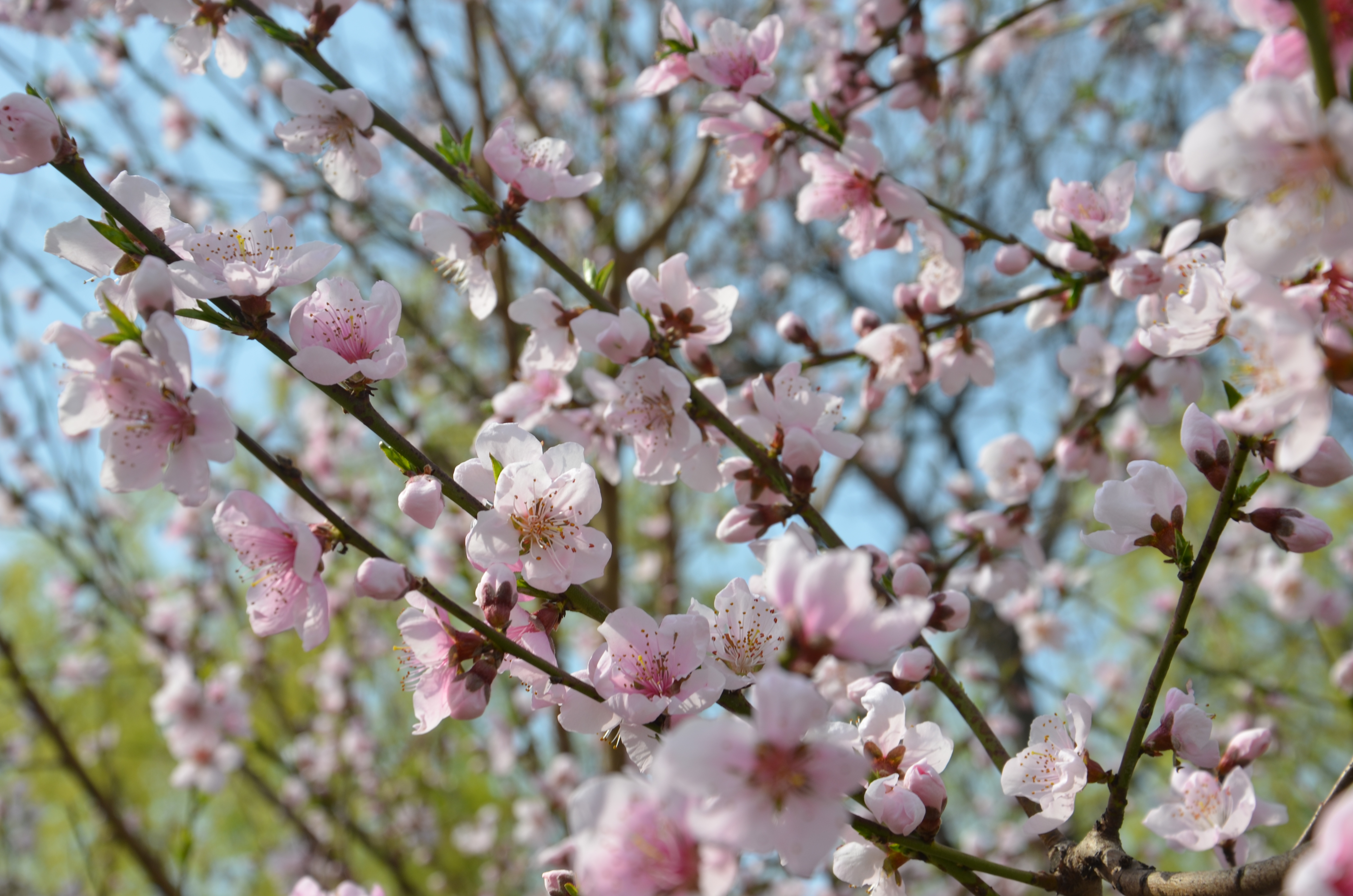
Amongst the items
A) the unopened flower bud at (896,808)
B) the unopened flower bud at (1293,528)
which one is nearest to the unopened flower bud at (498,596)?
the unopened flower bud at (896,808)

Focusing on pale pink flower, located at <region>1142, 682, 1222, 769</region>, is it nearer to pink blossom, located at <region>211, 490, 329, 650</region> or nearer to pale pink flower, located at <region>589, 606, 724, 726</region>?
pale pink flower, located at <region>589, 606, 724, 726</region>

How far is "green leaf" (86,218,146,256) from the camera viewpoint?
1261 millimetres

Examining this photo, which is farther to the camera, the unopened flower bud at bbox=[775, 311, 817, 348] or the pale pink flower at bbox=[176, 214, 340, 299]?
the unopened flower bud at bbox=[775, 311, 817, 348]

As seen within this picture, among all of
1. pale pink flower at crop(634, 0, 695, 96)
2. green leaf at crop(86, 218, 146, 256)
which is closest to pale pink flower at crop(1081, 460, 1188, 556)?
pale pink flower at crop(634, 0, 695, 96)

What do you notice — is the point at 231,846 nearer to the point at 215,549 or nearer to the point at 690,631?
the point at 215,549

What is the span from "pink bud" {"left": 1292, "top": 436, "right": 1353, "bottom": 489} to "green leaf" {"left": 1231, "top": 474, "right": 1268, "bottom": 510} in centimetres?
4

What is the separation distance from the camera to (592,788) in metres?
0.88

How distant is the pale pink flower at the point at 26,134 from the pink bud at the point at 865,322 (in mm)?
1792

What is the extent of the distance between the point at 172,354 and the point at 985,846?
6.03m

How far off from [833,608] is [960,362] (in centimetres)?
160

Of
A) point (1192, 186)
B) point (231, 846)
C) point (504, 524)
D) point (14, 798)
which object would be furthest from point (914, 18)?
point (231, 846)

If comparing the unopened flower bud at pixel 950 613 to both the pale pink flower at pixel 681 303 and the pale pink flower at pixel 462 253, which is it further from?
the pale pink flower at pixel 462 253

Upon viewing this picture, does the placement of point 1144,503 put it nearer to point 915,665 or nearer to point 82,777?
point 915,665

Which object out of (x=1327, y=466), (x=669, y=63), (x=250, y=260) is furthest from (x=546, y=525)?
(x=669, y=63)
